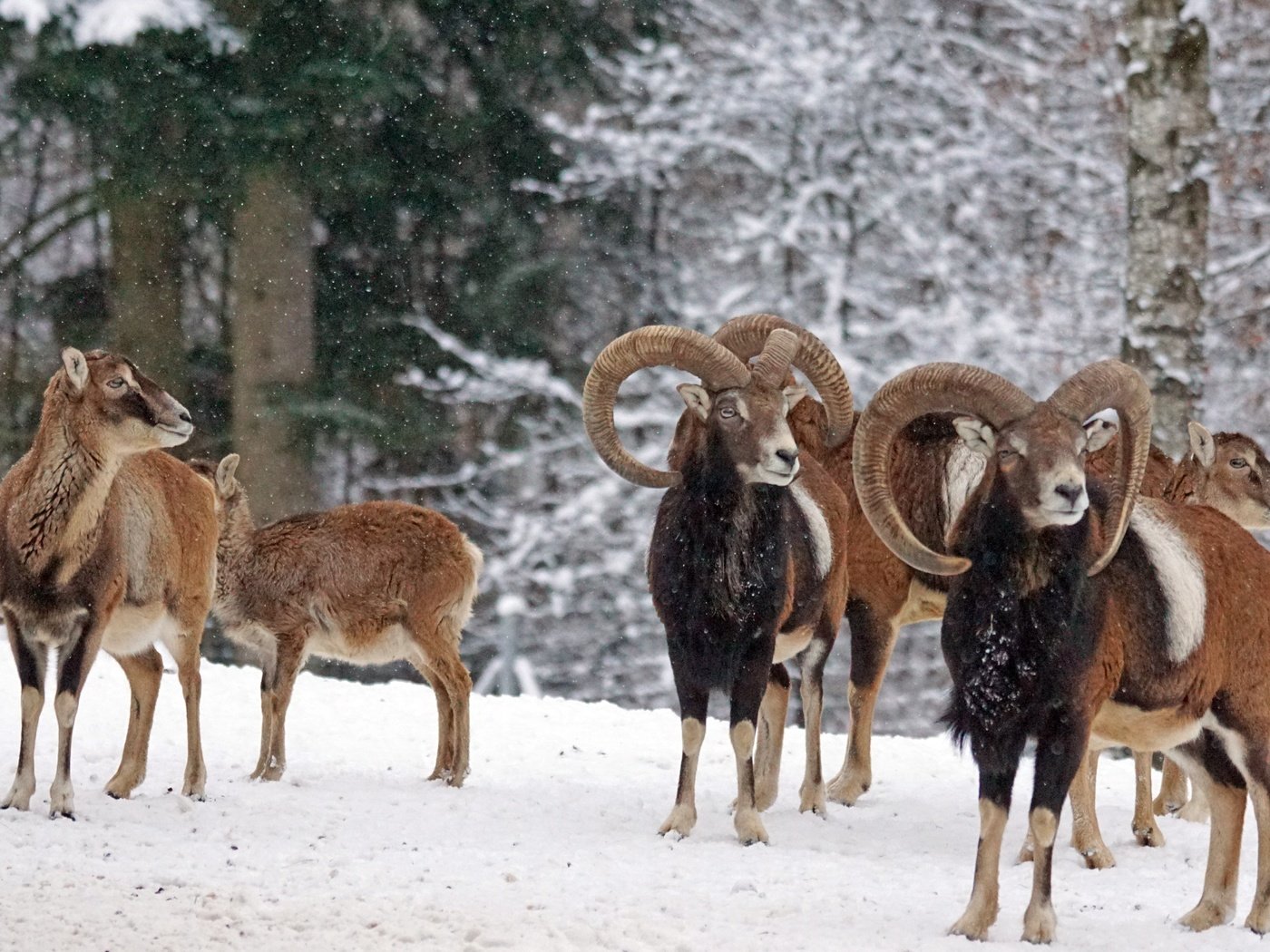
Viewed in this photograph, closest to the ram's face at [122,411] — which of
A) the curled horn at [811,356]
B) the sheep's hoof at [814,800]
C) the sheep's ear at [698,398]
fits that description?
the sheep's ear at [698,398]

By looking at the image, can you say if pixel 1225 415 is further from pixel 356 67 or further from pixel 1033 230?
pixel 356 67

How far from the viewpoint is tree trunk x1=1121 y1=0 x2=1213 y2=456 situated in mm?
13281

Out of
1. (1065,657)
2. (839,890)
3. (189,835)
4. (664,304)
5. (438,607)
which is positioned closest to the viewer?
(1065,657)

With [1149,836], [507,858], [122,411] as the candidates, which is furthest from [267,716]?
[1149,836]

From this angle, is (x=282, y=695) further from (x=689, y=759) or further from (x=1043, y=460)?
(x=1043, y=460)

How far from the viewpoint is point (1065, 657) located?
22.7ft

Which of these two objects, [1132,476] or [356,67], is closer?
[1132,476]

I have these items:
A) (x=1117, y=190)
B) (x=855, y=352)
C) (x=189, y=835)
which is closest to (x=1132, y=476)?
(x=189, y=835)

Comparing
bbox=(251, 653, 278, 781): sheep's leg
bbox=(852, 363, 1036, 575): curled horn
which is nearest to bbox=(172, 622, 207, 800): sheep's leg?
bbox=(251, 653, 278, 781): sheep's leg

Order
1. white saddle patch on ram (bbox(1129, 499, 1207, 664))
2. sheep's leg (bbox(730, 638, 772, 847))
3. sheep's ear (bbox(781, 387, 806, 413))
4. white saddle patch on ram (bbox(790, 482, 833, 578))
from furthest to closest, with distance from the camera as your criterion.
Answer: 1. white saddle patch on ram (bbox(790, 482, 833, 578))
2. sheep's ear (bbox(781, 387, 806, 413))
3. sheep's leg (bbox(730, 638, 772, 847))
4. white saddle patch on ram (bbox(1129, 499, 1207, 664))

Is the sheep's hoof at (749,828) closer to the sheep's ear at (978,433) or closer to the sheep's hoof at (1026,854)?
the sheep's hoof at (1026,854)

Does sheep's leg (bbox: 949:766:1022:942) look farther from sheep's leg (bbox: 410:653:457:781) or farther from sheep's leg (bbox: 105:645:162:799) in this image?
sheep's leg (bbox: 105:645:162:799)

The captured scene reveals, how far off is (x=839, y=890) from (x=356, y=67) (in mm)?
13215

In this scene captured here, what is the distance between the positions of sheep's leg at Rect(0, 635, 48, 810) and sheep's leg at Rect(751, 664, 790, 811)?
3.91 metres
